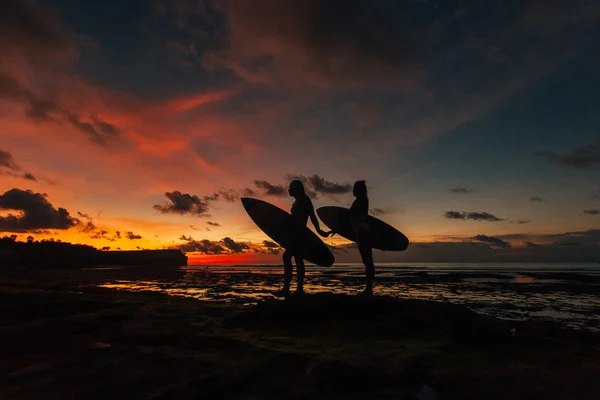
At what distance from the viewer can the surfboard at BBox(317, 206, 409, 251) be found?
13.4 m

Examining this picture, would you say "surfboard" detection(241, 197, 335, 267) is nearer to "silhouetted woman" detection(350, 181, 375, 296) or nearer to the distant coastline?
"silhouetted woman" detection(350, 181, 375, 296)

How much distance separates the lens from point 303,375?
17.7 ft

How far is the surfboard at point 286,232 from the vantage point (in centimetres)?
1180

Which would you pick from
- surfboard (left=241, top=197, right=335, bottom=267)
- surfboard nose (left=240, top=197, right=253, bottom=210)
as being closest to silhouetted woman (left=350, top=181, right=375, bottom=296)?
surfboard (left=241, top=197, right=335, bottom=267)

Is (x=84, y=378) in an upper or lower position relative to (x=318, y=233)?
lower

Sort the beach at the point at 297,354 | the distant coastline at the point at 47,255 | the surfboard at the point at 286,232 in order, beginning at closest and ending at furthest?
the beach at the point at 297,354
the surfboard at the point at 286,232
the distant coastline at the point at 47,255

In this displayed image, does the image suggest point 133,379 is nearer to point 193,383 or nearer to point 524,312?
point 193,383

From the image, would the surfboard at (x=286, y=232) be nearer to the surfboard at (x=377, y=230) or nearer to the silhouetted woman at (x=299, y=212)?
the silhouetted woman at (x=299, y=212)

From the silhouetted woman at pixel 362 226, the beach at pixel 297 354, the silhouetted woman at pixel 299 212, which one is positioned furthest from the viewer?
the silhouetted woman at pixel 299 212

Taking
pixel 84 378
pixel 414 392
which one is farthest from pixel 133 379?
pixel 414 392

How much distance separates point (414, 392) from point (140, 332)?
661 centimetres

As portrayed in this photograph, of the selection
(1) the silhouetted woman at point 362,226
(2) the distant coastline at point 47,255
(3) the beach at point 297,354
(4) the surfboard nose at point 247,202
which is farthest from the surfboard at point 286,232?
(2) the distant coastline at point 47,255

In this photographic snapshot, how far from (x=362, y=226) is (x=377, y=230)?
302cm

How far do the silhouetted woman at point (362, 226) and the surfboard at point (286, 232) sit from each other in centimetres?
163
